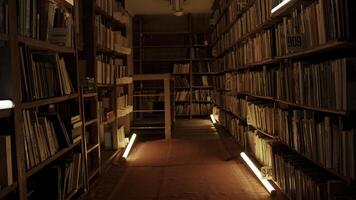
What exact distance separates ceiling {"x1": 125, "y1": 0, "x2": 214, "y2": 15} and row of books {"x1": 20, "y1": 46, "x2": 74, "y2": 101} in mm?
5345

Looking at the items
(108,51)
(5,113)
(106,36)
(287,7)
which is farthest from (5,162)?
(108,51)

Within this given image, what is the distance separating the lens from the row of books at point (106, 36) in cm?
413

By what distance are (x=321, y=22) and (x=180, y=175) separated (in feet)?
7.71

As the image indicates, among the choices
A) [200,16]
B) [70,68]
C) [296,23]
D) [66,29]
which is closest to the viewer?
[296,23]

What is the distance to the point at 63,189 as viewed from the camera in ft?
8.62

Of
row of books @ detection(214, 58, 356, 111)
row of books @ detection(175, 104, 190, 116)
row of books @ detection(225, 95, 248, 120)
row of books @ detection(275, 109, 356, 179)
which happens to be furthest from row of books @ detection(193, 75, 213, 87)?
row of books @ detection(275, 109, 356, 179)

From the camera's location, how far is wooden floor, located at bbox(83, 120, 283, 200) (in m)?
3.24

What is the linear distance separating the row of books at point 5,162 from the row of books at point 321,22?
5.69ft

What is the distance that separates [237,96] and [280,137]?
2295mm

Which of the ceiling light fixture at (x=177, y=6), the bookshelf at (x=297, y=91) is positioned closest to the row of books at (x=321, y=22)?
the bookshelf at (x=297, y=91)

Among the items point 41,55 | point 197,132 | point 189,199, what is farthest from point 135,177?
point 197,132

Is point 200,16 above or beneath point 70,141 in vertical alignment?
above

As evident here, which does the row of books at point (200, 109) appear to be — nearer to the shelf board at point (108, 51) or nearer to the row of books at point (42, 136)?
the shelf board at point (108, 51)

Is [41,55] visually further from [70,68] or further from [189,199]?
[189,199]
